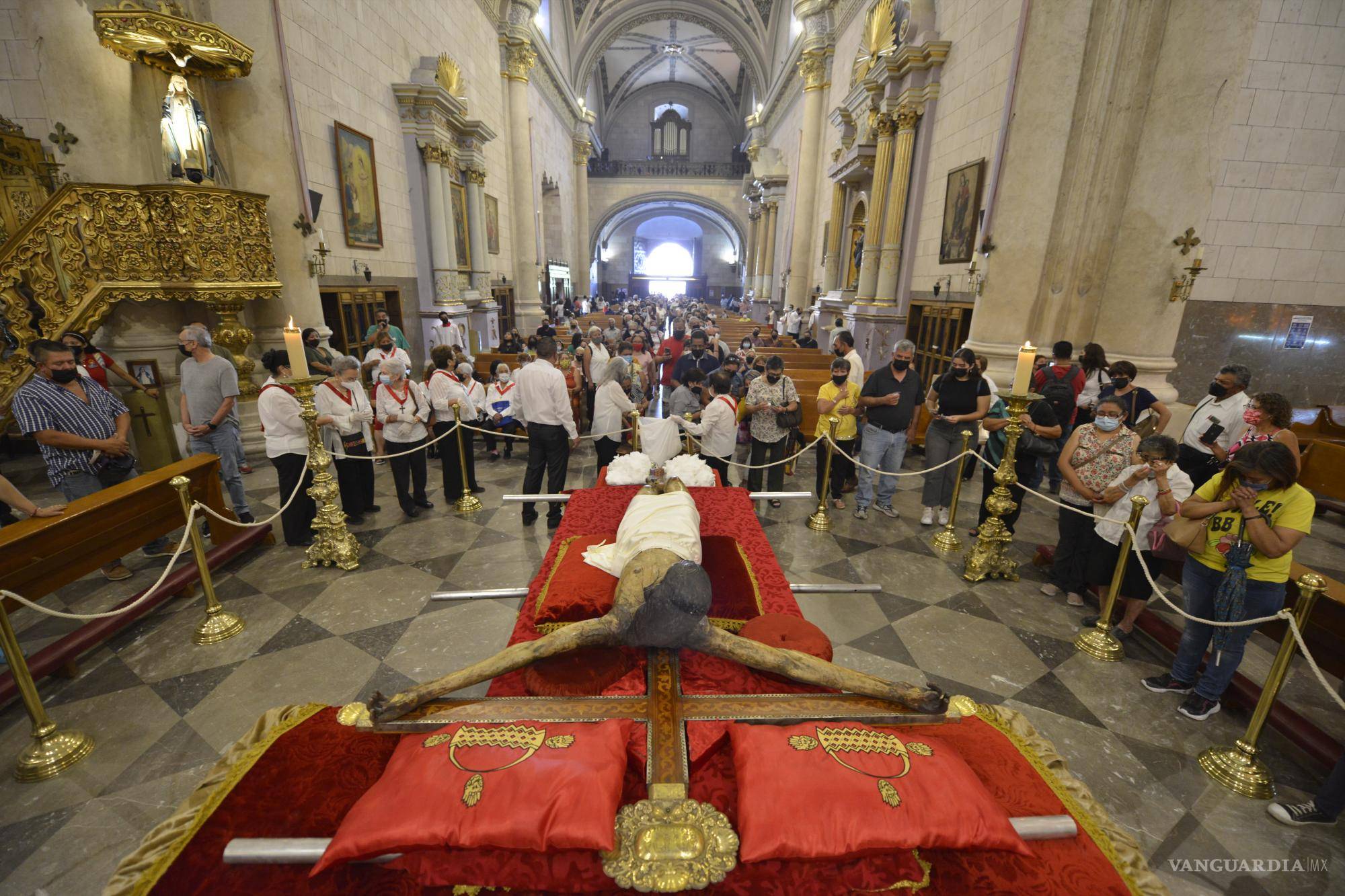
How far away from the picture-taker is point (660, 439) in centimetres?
539

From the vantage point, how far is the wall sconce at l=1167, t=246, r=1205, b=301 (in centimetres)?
627

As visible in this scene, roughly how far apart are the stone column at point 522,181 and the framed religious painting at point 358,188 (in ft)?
25.8

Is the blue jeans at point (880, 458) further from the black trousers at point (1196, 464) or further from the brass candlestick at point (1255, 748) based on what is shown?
the brass candlestick at point (1255, 748)

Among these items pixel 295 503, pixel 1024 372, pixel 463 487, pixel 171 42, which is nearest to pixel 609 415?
pixel 463 487

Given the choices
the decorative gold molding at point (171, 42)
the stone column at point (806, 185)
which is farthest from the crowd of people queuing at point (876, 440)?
the stone column at point (806, 185)

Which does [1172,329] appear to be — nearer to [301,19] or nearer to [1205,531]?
[1205,531]

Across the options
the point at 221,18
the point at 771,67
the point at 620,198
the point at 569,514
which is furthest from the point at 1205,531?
the point at 620,198

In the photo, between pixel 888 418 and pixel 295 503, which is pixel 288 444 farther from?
pixel 888 418

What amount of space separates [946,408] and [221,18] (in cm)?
927

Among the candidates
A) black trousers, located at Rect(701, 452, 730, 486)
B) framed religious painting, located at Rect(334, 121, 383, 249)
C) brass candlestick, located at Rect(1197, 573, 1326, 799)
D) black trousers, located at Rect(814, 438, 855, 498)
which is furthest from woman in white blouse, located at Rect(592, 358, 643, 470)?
framed religious painting, located at Rect(334, 121, 383, 249)

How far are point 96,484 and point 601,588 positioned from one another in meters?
4.34

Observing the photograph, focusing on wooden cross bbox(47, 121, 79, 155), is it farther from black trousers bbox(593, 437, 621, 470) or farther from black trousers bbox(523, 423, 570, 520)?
black trousers bbox(593, 437, 621, 470)

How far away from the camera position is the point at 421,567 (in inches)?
177

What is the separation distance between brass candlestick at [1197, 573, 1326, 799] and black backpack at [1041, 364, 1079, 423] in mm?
2568
